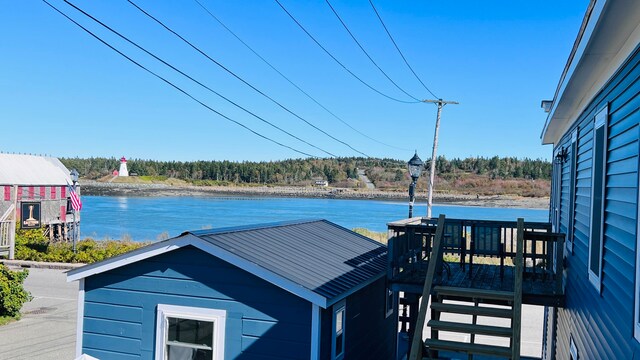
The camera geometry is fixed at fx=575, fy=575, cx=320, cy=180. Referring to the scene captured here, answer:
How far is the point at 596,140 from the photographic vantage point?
5578 mm

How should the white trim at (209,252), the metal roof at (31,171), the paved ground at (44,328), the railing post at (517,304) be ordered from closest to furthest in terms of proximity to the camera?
the railing post at (517,304) < the white trim at (209,252) < the paved ground at (44,328) < the metal roof at (31,171)

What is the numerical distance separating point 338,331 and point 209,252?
2.07 meters

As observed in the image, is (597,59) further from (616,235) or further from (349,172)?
(349,172)

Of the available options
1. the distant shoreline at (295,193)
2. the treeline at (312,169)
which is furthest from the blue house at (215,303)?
the treeline at (312,169)

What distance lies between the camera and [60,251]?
24.5m

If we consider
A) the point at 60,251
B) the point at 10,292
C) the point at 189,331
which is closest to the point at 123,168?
the point at 60,251

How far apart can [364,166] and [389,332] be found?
11143 centimetres

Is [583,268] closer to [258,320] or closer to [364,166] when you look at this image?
[258,320]

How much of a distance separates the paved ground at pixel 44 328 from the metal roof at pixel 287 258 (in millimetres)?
4962

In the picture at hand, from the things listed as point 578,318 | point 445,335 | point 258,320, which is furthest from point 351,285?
point 445,335

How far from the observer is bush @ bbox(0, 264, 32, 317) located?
1383cm

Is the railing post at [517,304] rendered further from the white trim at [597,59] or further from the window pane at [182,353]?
the window pane at [182,353]

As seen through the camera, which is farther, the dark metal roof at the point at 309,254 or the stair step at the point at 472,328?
the dark metal roof at the point at 309,254

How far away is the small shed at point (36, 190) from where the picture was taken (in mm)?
32197
